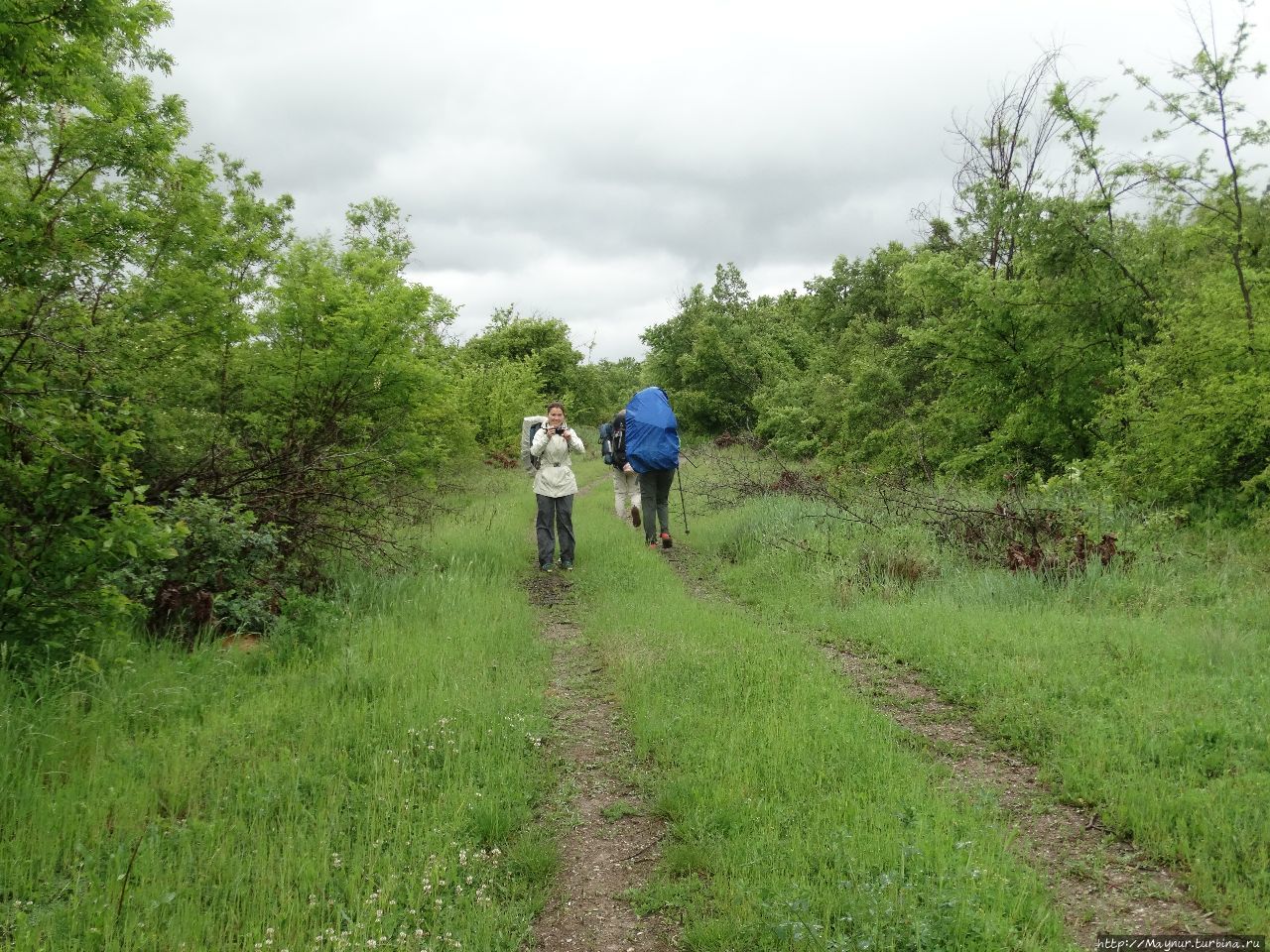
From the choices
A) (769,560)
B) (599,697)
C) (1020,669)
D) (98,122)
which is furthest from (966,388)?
(98,122)

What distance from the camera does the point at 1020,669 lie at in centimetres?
516

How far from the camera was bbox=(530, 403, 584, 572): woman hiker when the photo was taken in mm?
9445

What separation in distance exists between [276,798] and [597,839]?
167 cm

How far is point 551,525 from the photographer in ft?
32.0

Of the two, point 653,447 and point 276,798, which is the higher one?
point 653,447

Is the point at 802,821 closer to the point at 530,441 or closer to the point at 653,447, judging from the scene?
the point at 530,441

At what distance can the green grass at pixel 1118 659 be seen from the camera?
3.32 m

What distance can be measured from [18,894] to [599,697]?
344 cm

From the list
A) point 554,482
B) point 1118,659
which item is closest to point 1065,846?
point 1118,659

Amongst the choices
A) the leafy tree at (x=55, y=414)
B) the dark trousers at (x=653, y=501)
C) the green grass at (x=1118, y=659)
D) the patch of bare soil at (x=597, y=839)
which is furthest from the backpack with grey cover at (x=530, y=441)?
the leafy tree at (x=55, y=414)

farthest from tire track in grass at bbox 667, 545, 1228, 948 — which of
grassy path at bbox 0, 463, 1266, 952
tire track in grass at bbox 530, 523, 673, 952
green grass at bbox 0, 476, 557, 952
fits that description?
green grass at bbox 0, 476, 557, 952

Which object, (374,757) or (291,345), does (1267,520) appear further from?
(291,345)

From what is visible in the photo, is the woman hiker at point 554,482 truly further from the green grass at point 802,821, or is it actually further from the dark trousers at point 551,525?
the green grass at point 802,821

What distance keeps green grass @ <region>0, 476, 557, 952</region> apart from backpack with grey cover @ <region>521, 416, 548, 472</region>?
3955 mm
